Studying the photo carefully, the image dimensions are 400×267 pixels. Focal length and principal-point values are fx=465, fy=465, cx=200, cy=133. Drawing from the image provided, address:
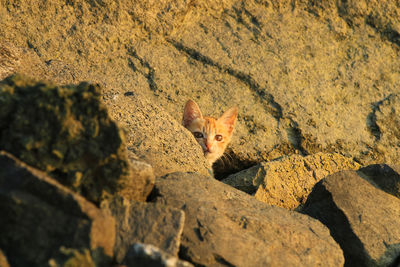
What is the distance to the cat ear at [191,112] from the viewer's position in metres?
4.48

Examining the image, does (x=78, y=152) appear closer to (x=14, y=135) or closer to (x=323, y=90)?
(x=14, y=135)

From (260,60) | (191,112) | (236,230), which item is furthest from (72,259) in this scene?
(260,60)

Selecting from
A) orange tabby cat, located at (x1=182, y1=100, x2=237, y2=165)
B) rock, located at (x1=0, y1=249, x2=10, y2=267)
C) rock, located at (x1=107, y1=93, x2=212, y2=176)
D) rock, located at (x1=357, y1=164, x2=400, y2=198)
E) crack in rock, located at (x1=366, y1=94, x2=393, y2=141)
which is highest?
rock, located at (x1=357, y1=164, x2=400, y2=198)

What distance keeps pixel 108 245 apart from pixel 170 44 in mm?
3064

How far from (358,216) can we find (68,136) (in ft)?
6.04

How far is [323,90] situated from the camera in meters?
4.79

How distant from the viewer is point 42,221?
5.75 ft

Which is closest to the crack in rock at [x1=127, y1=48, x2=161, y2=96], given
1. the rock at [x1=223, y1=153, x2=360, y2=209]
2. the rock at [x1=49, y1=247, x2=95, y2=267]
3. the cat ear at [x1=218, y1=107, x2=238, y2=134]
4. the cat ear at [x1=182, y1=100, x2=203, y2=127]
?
A: the cat ear at [x1=182, y1=100, x2=203, y2=127]

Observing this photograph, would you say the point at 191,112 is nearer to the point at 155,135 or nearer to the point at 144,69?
the point at 144,69

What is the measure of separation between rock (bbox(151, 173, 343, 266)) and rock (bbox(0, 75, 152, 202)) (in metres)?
0.43

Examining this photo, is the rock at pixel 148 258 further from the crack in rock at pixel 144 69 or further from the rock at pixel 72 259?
the crack in rock at pixel 144 69

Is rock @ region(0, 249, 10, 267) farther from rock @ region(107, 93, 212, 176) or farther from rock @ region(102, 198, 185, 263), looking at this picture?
rock @ region(107, 93, 212, 176)

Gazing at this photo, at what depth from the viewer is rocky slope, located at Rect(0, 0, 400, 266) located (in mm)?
1862

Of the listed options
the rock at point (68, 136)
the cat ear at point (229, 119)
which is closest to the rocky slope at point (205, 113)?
the rock at point (68, 136)
